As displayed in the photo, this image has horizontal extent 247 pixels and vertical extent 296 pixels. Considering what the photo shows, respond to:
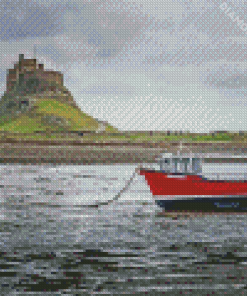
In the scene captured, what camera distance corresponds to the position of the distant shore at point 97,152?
82.9 m

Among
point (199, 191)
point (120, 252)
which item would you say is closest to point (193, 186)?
point (199, 191)

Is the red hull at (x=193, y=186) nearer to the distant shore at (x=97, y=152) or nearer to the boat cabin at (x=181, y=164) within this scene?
the boat cabin at (x=181, y=164)

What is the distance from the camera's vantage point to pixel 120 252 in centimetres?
1325

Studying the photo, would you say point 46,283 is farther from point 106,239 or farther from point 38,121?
point 38,121

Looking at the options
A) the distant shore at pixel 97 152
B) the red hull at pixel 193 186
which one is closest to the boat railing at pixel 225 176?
the red hull at pixel 193 186

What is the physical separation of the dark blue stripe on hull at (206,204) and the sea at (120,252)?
0.42m

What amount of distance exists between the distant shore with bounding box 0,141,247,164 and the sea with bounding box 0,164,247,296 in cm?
5704

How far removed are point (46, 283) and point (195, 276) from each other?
382 cm

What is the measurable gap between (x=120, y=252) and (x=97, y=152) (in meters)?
80.4

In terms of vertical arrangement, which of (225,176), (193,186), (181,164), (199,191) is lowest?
(199,191)

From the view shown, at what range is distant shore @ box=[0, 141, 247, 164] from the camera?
272 ft

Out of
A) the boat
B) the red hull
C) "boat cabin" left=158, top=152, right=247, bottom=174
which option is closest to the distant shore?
"boat cabin" left=158, top=152, right=247, bottom=174

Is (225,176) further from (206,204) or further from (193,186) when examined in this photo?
(193,186)

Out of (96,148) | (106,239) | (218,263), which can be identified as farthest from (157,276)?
(96,148)
